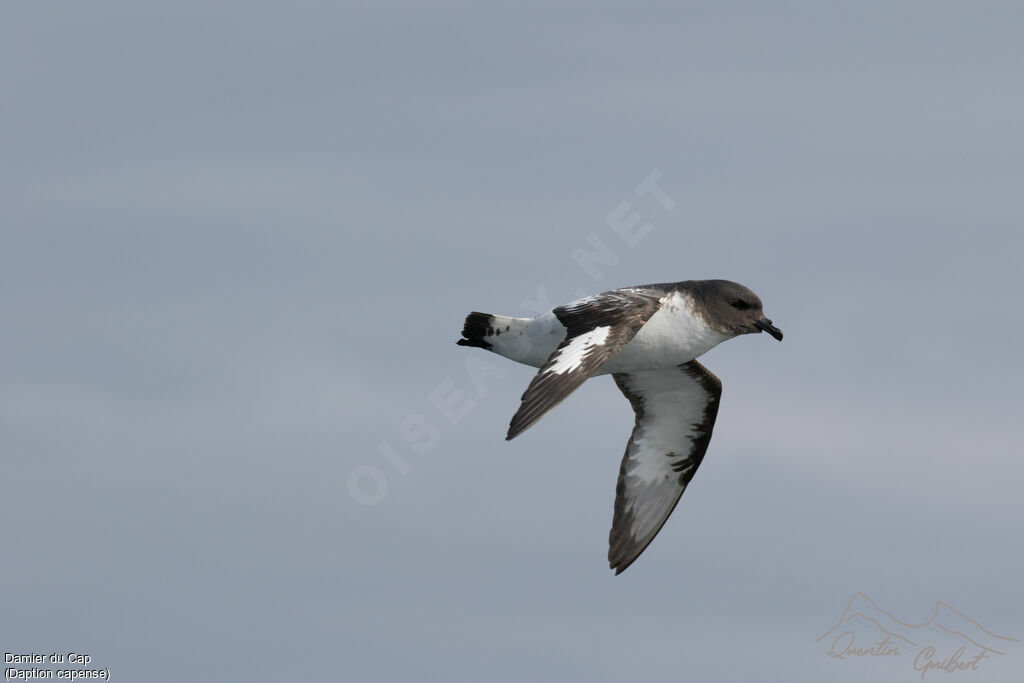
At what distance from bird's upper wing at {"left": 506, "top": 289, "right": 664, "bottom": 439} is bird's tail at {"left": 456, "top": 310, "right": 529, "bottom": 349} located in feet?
3.66

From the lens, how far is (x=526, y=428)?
15906 mm

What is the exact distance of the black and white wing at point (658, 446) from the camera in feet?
72.0

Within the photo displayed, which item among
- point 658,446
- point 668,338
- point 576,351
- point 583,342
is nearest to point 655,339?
point 668,338

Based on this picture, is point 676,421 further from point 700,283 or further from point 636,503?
point 700,283

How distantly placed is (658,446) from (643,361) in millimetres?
3159

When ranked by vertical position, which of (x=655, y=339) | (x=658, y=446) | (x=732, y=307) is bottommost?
(x=658, y=446)

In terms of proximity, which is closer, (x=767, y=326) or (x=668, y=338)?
(x=668, y=338)

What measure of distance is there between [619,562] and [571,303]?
4583 mm

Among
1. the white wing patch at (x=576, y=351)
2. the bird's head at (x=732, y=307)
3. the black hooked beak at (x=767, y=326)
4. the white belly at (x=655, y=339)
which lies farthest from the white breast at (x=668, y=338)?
the white wing patch at (x=576, y=351)

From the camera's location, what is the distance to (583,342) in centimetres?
1767

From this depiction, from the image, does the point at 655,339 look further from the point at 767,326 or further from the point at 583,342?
A: the point at 583,342

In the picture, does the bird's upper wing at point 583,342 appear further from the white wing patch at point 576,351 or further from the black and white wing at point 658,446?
the black and white wing at point 658,446

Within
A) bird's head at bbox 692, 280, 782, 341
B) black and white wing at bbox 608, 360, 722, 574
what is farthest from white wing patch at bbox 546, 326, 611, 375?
black and white wing at bbox 608, 360, 722, 574

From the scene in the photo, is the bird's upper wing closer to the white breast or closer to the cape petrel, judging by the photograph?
the cape petrel
